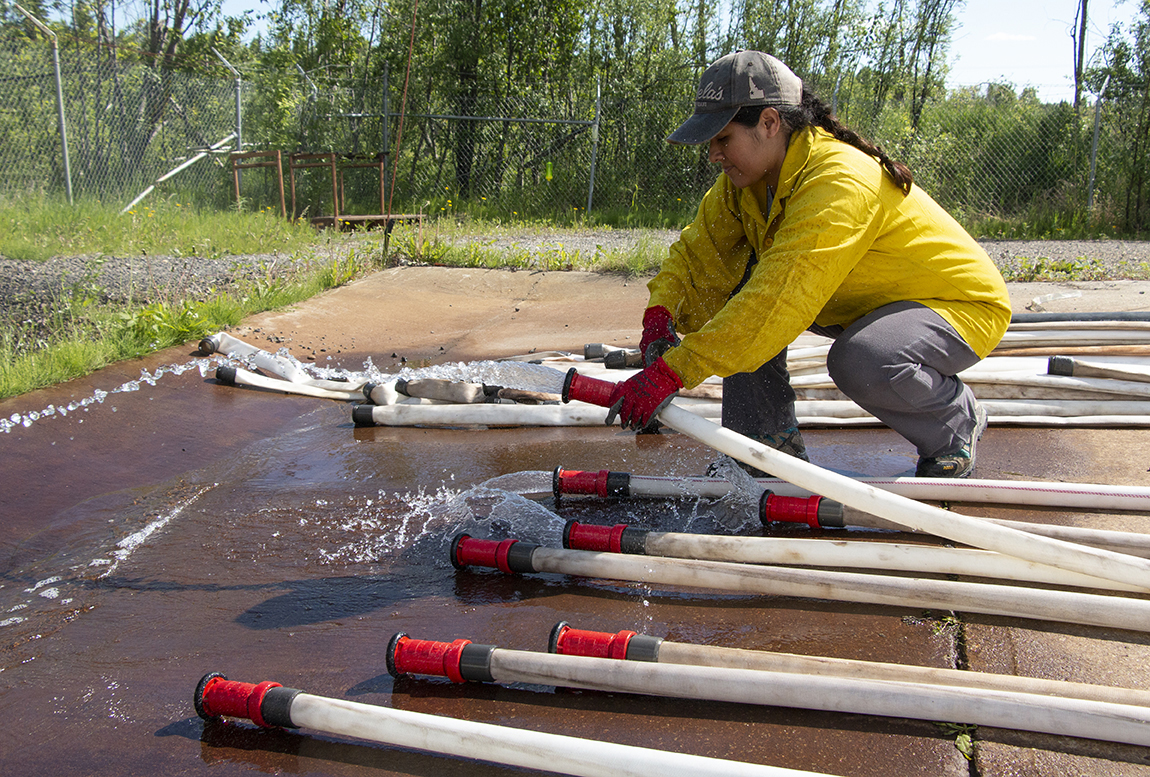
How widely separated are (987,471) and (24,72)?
37.5ft

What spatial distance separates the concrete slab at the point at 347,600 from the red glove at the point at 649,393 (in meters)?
0.53

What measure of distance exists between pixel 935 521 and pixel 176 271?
22.6ft

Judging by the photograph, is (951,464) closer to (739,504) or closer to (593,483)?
(739,504)

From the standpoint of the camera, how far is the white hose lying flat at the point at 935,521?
2.02m

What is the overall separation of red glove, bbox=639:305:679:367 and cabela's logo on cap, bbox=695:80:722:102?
0.83 metres

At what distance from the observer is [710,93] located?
2.66 meters

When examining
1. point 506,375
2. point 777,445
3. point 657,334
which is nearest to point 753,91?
point 657,334

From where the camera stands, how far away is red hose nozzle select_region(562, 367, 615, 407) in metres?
2.77

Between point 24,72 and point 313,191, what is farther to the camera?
point 313,191

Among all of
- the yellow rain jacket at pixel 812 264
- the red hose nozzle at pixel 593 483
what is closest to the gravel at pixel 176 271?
the red hose nozzle at pixel 593 483

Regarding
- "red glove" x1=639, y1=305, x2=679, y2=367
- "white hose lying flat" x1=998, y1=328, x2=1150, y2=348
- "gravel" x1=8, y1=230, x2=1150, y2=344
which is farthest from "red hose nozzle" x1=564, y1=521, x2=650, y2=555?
"gravel" x1=8, y1=230, x2=1150, y2=344

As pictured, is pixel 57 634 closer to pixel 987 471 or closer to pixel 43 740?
pixel 43 740

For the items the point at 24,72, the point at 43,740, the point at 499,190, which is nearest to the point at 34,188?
the point at 24,72

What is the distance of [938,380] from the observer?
288 centimetres
